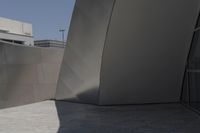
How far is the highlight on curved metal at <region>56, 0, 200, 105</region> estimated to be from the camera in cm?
1241

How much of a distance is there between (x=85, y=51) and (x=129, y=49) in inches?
86.9

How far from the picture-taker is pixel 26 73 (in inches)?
619

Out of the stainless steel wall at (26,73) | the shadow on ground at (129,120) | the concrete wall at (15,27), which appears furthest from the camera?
the concrete wall at (15,27)

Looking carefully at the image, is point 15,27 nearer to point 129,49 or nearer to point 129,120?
point 129,49

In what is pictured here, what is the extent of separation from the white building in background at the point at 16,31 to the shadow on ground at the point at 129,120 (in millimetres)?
42871

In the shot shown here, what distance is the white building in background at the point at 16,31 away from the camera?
54694 mm

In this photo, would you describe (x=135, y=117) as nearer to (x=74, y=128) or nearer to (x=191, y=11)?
(x=74, y=128)

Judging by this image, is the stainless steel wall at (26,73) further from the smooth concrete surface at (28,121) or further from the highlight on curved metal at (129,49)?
the highlight on curved metal at (129,49)

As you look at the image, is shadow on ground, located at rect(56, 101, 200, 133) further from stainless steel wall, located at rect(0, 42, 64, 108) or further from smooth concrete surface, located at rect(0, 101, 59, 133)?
stainless steel wall, located at rect(0, 42, 64, 108)

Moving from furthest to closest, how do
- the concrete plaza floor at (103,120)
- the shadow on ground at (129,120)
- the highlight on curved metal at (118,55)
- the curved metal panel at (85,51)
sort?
the curved metal panel at (85,51) < the highlight on curved metal at (118,55) < the concrete plaza floor at (103,120) < the shadow on ground at (129,120)

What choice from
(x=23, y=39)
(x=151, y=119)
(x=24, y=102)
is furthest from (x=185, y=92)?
(x=23, y=39)

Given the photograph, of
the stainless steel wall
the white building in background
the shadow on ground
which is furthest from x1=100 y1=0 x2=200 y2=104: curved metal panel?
the white building in background

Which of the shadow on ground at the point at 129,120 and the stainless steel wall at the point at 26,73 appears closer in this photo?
the shadow on ground at the point at 129,120

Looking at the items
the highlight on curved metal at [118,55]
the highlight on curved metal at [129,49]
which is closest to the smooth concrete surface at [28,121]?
the highlight on curved metal at [118,55]
